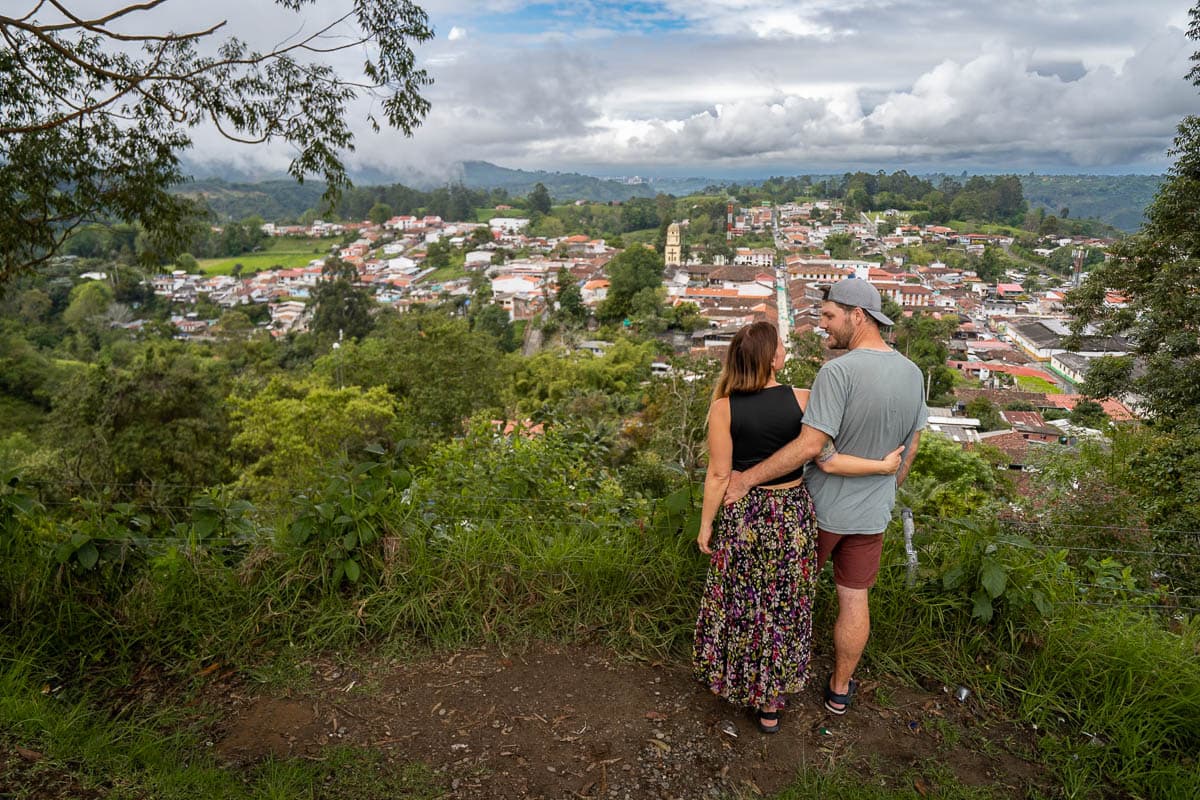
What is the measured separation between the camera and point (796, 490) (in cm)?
197

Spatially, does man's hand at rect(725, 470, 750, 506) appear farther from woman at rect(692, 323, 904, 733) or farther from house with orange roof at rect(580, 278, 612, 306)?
house with orange roof at rect(580, 278, 612, 306)

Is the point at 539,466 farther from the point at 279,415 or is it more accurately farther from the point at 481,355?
the point at 481,355

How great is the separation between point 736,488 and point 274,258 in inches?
3276

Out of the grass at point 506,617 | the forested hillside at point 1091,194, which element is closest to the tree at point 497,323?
the grass at point 506,617

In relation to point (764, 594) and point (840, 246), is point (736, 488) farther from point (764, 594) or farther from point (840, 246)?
point (840, 246)

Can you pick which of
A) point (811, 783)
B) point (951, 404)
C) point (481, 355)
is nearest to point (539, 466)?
point (811, 783)

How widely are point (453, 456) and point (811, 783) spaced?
293 centimetres

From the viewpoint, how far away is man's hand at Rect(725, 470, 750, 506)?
1.96 meters

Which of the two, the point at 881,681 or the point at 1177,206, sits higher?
the point at 1177,206

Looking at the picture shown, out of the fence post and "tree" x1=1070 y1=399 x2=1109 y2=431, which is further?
"tree" x1=1070 y1=399 x2=1109 y2=431

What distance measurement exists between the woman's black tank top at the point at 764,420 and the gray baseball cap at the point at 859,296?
0.27 m

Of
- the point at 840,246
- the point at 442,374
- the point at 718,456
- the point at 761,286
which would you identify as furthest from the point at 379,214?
the point at 718,456

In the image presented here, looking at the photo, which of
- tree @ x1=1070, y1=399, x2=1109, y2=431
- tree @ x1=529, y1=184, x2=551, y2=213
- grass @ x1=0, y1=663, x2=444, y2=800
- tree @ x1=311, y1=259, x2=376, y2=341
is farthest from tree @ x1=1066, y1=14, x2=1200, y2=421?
tree @ x1=529, y1=184, x2=551, y2=213

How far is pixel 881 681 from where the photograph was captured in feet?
7.30
